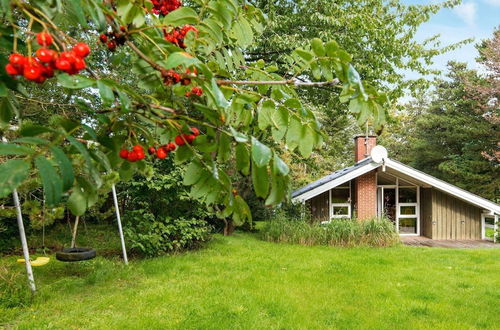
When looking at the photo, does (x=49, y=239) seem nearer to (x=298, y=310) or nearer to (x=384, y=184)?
(x=298, y=310)

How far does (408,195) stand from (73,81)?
1291 cm

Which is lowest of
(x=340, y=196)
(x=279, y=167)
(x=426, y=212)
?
(x=426, y=212)

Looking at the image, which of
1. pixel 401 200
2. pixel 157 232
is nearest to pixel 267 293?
pixel 157 232

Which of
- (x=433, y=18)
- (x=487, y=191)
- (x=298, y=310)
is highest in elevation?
(x=433, y=18)

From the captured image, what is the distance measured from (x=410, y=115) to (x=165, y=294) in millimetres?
26618

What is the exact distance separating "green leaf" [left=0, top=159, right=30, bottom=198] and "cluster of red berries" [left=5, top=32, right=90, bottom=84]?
7.2 inches

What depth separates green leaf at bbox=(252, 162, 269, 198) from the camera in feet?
3.09

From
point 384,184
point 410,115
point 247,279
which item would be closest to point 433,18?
point 384,184

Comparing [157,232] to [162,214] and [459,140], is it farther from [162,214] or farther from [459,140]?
[459,140]

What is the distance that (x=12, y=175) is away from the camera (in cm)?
73

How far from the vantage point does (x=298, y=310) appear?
4277mm

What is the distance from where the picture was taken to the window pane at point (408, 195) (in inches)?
481

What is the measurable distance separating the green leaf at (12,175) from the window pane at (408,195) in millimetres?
12794

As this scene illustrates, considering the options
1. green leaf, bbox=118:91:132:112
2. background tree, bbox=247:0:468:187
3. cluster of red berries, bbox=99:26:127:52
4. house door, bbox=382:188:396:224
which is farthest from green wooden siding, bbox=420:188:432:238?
green leaf, bbox=118:91:132:112
